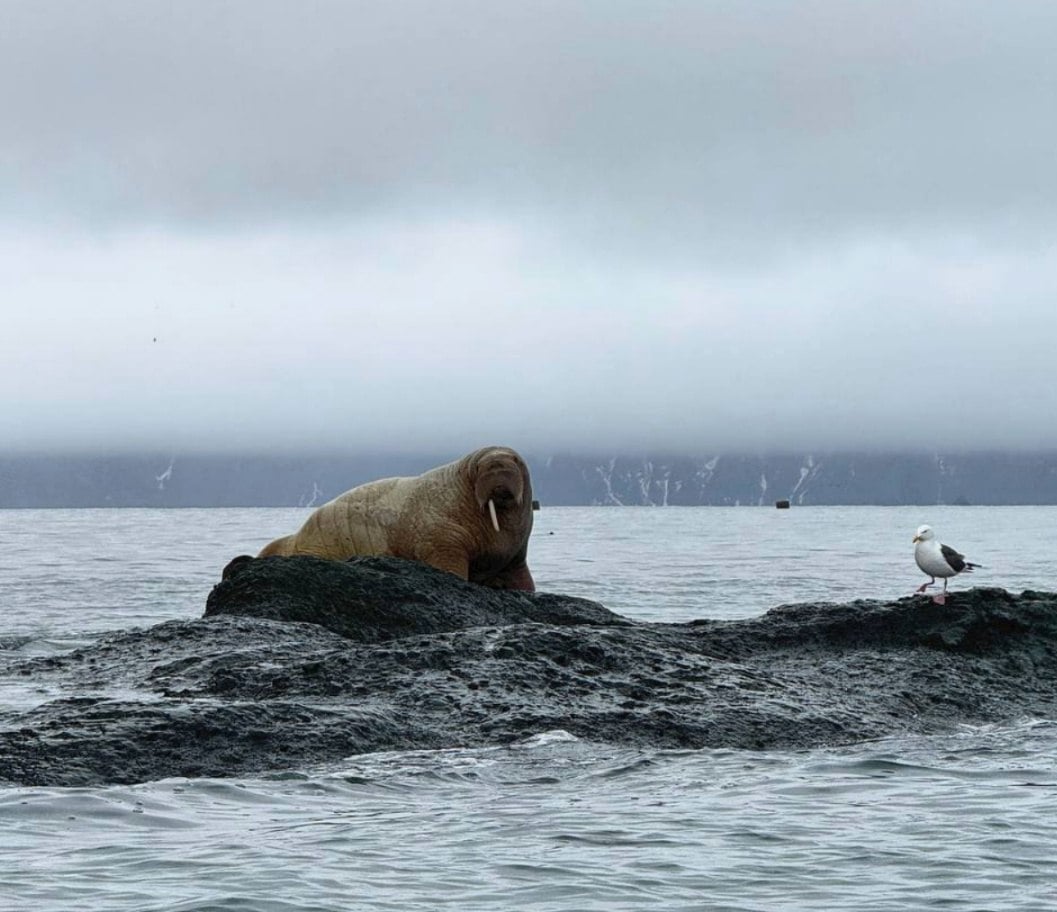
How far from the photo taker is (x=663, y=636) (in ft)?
37.6

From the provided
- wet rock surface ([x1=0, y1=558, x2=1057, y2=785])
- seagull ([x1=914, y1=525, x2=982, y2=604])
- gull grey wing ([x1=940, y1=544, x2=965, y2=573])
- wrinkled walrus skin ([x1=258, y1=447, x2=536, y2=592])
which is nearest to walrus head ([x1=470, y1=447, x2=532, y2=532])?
wrinkled walrus skin ([x1=258, y1=447, x2=536, y2=592])

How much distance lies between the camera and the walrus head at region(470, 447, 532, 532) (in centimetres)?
1579

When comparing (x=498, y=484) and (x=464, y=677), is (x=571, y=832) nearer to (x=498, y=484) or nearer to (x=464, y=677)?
(x=464, y=677)

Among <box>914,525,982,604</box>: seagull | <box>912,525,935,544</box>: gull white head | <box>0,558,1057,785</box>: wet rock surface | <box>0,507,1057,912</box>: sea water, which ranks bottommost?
<box>0,507,1057,912</box>: sea water

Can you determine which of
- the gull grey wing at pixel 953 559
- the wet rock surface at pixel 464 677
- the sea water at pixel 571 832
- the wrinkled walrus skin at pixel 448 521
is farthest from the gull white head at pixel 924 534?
the sea water at pixel 571 832

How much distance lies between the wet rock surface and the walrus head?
7.19ft

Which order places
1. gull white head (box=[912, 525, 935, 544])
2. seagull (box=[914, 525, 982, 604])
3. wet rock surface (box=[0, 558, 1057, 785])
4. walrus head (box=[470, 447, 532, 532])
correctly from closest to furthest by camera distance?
wet rock surface (box=[0, 558, 1057, 785]) → seagull (box=[914, 525, 982, 604]) → walrus head (box=[470, 447, 532, 532]) → gull white head (box=[912, 525, 935, 544])

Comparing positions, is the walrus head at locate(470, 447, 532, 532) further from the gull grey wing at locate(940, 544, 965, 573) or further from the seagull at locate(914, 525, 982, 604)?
the gull grey wing at locate(940, 544, 965, 573)

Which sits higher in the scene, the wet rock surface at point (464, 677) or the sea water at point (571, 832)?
the wet rock surface at point (464, 677)

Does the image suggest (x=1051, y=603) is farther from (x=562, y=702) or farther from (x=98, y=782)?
(x=98, y=782)

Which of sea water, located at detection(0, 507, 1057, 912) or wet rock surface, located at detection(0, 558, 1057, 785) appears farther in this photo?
wet rock surface, located at detection(0, 558, 1057, 785)

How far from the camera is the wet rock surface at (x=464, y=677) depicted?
8234 millimetres

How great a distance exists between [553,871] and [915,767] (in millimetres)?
2864

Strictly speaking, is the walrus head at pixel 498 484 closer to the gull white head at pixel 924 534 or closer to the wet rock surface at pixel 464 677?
the wet rock surface at pixel 464 677
